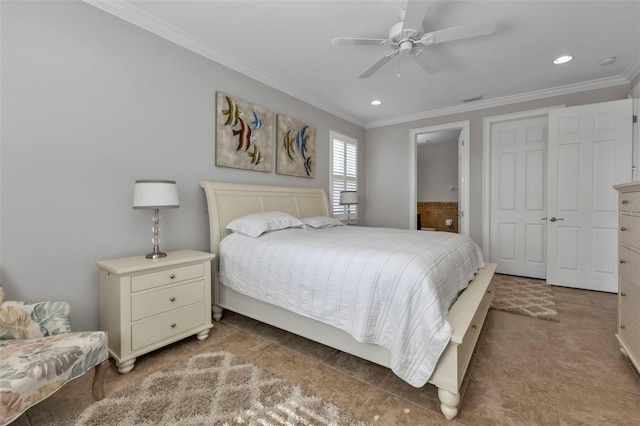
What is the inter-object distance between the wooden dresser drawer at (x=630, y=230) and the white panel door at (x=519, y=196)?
7.69ft

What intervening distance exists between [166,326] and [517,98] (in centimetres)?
508

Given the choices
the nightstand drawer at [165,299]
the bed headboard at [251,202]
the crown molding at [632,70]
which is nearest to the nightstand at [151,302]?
the nightstand drawer at [165,299]

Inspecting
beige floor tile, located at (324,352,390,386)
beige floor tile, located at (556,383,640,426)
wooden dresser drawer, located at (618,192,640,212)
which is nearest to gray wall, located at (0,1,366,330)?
beige floor tile, located at (324,352,390,386)

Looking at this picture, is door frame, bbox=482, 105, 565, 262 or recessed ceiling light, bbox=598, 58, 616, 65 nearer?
recessed ceiling light, bbox=598, 58, 616, 65

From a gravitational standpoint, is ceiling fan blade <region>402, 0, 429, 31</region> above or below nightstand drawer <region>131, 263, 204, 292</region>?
above

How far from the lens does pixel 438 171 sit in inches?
288

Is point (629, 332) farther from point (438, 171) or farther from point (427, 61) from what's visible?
point (438, 171)

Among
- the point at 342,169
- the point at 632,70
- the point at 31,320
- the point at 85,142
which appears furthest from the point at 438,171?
the point at 31,320

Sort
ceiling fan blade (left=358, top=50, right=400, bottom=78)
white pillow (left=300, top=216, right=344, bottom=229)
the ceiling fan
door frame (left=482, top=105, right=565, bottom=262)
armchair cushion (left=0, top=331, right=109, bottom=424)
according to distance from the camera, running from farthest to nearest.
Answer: door frame (left=482, top=105, right=565, bottom=262), white pillow (left=300, top=216, right=344, bottom=229), ceiling fan blade (left=358, top=50, right=400, bottom=78), the ceiling fan, armchair cushion (left=0, top=331, right=109, bottom=424)

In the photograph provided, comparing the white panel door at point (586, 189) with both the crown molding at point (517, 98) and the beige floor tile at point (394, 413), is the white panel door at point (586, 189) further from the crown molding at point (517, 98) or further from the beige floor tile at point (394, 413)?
the beige floor tile at point (394, 413)

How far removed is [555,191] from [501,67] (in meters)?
1.76

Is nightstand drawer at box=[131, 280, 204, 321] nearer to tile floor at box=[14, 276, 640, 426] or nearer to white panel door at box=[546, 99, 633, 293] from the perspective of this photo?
tile floor at box=[14, 276, 640, 426]

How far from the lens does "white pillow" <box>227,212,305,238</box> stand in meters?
2.54

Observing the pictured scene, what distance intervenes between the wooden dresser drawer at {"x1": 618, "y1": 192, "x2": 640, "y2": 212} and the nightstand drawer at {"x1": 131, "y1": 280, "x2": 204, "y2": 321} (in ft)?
9.73
